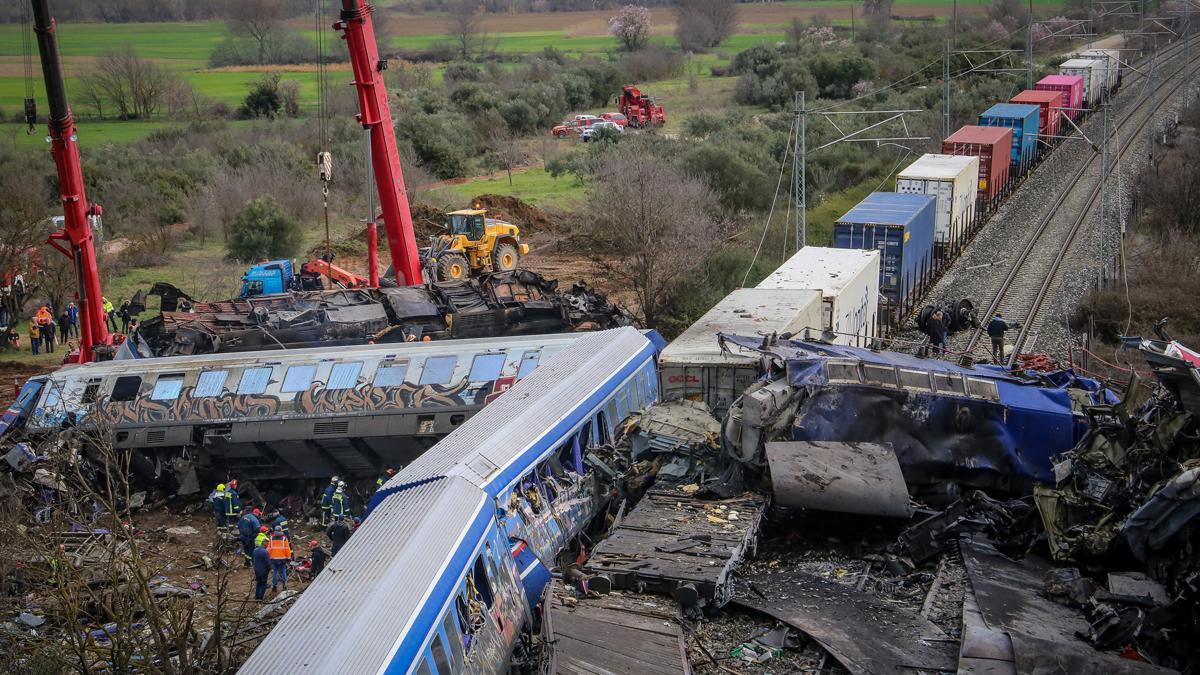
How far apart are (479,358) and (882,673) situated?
11.2 meters

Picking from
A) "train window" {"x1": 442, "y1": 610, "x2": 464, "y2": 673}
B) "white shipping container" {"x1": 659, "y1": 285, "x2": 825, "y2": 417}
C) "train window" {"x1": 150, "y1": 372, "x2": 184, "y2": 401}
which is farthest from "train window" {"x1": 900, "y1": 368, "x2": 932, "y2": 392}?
"train window" {"x1": 150, "y1": 372, "x2": 184, "y2": 401}

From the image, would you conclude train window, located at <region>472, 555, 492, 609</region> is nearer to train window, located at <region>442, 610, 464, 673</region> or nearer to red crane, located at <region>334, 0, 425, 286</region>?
train window, located at <region>442, 610, 464, 673</region>

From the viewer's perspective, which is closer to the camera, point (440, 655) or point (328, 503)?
point (440, 655)

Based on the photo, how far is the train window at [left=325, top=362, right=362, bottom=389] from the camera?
20.3 m

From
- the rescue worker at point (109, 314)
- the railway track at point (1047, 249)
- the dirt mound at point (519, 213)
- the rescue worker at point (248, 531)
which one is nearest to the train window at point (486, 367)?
the rescue worker at point (248, 531)

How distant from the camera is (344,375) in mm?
20469

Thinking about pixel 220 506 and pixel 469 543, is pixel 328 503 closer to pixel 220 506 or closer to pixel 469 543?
pixel 220 506

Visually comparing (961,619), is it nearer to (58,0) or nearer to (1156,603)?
(1156,603)

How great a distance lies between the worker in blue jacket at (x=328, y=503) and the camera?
19.0 metres

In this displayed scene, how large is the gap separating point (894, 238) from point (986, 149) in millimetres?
12277

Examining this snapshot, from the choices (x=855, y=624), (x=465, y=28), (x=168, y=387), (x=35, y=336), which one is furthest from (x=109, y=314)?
(x=465, y=28)

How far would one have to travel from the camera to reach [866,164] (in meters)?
48.3

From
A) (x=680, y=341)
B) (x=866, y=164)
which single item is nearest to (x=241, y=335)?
(x=680, y=341)

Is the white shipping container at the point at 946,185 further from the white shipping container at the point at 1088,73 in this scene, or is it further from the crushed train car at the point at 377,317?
the white shipping container at the point at 1088,73
